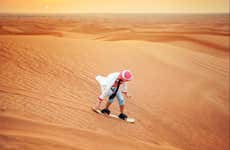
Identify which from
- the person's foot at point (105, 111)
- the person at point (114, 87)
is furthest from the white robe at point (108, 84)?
the person's foot at point (105, 111)

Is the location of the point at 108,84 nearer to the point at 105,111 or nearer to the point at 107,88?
the point at 107,88

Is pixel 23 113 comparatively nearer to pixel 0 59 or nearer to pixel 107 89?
pixel 0 59

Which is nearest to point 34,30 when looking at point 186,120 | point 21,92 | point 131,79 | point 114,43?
point 21,92

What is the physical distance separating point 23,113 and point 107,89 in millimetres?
630

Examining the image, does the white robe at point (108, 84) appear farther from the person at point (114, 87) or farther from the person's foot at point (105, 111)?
the person's foot at point (105, 111)

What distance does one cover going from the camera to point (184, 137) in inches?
90.1

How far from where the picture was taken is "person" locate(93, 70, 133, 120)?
82.0 inches

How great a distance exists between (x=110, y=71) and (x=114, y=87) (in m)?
0.20

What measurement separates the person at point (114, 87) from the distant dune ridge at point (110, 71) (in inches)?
2.6

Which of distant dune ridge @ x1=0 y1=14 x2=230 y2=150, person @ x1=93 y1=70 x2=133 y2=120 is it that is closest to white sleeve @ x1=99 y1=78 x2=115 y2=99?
person @ x1=93 y1=70 x2=133 y2=120

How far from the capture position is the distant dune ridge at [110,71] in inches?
81.5

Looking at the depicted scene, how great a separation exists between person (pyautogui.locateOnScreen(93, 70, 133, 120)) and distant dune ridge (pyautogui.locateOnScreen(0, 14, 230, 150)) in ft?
0.22

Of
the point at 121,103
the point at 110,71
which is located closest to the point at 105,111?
the point at 121,103

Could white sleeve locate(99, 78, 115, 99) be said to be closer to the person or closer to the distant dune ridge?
the person
